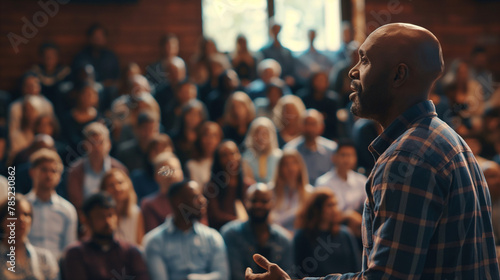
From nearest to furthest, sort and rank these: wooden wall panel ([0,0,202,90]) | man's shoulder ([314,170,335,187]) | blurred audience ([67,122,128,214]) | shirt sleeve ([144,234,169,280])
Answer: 1. shirt sleeve ([144,234,169,280])
2. blurred audience ([67,122,128,214])
3. man's shoulder ([314,170,335,187])
4. wooden wall panel ([0,0,202,90])

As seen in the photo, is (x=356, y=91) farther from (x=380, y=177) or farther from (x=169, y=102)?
(x=169, y=102)

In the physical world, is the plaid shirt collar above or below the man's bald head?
below

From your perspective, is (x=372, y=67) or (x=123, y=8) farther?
(x=123, y=8)

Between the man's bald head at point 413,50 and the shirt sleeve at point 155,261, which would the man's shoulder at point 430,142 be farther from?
the shirt sleeve at point 155,261

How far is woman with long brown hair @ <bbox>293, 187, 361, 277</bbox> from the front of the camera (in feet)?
13.8

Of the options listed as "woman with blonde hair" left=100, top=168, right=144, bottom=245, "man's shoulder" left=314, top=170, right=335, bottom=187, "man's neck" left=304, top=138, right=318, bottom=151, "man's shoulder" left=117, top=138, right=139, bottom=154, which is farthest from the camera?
"man's neck" left=304, top=138, right=318, bottom=151

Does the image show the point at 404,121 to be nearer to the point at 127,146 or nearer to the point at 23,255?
the point at 23,255

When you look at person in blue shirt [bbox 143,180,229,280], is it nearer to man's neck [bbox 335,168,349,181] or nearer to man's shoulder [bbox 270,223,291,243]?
man's shoulder [bbox 270,223,291,243]

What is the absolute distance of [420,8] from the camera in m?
9.63

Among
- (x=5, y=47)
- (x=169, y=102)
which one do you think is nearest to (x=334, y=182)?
(x=169, y=102)

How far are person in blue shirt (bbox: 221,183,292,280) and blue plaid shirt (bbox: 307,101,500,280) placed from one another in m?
2.91

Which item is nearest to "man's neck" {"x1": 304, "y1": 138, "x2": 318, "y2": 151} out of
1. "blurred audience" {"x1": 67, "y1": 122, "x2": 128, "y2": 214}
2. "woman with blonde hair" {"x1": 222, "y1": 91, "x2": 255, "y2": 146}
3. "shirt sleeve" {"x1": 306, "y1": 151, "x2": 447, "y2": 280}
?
"woman with blonde hair" {"x1": 222, "y1": 91, "x2": 255, "y2": 146}

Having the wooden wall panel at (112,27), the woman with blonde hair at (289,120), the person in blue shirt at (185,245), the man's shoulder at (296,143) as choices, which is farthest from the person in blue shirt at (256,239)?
the wooden wall panel at (112,27)

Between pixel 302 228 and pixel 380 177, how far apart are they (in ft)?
10.1
